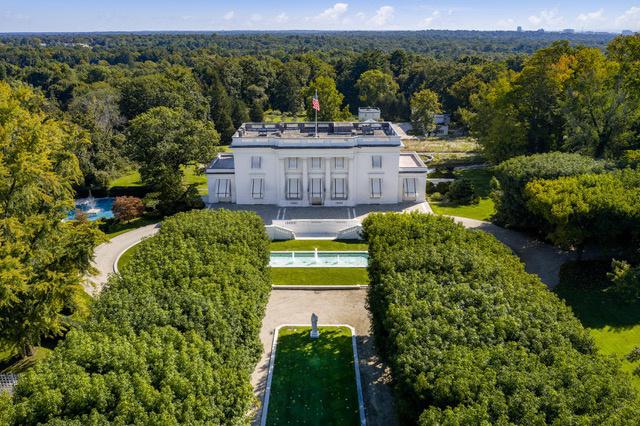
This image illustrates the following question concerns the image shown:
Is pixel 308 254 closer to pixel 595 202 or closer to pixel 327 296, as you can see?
pixel 327 296

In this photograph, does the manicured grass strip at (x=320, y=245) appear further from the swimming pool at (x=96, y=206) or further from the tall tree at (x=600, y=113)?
the tall tree at (x=600, y=113)

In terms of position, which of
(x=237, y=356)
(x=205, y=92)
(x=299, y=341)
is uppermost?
(x=205, y=92)

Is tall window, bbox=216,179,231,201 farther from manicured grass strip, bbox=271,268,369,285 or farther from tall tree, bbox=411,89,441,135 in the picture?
tall tree, bbox=411,89,441,135

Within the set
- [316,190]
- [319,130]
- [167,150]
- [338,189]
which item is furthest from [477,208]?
[167,150]

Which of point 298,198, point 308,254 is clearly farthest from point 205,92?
point 308,254

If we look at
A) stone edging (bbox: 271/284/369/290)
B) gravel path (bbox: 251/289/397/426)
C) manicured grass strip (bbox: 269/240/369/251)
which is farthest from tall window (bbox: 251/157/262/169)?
gravel path (bbox: 251/289/397/426)

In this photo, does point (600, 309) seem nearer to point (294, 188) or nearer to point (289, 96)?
point (294, 188)
